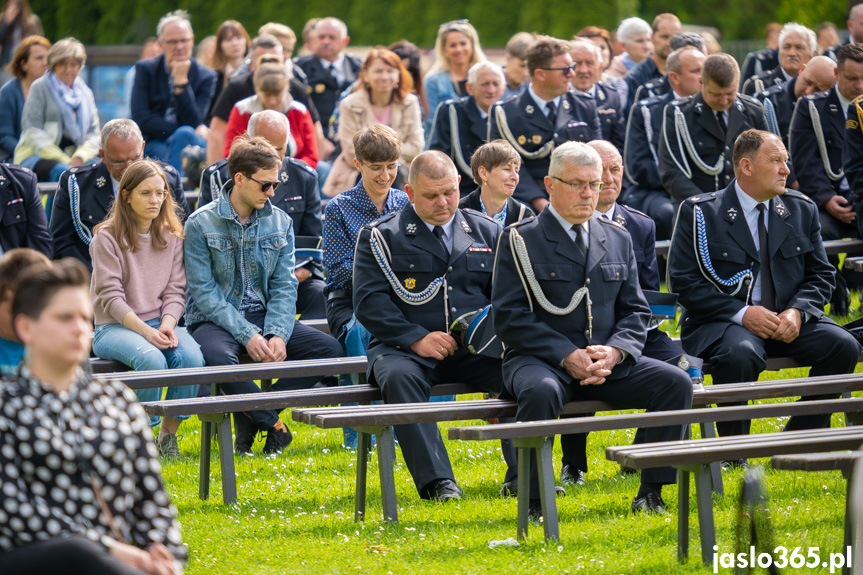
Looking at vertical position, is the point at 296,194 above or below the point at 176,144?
below

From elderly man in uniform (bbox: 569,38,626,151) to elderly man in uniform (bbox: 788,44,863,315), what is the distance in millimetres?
1535

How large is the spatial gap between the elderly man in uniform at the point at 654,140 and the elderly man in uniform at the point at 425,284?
3702mm

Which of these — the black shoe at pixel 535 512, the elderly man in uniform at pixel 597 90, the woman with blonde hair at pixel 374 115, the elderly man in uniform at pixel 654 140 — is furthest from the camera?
the elderly man in uniform at pixel 597 90

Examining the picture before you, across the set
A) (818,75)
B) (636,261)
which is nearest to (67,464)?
(636,261)

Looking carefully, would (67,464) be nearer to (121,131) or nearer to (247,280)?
(247,280)

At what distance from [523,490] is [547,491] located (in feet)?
0.39

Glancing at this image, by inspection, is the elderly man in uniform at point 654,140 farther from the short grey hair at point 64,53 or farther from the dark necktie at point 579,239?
the short grey hair at point 64,53

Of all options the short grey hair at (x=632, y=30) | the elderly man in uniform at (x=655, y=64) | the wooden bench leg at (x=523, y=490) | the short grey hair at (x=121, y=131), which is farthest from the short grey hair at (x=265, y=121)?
the short grey hair at (x=632, y=30)

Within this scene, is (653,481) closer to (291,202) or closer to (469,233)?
(469,233)

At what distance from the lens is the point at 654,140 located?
10.3 metres

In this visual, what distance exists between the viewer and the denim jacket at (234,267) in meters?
7.29

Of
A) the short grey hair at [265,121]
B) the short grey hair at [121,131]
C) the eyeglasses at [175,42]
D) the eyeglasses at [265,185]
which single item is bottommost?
the eyeglasses at [265,185]

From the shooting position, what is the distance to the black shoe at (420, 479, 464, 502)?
6.22m

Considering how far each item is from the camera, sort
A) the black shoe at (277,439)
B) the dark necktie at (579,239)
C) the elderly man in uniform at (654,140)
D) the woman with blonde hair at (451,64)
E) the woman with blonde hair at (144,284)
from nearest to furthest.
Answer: the dark necktie at (579,239) < the woman with blonde hair at (144,284) < the black shoe at (277,439) < the elderly man in uniform at (654,140) < the woman with blonde hair at (451,64)
